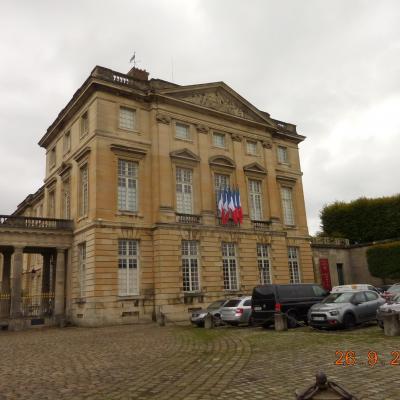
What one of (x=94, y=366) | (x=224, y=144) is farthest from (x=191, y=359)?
(x=224, y=144)

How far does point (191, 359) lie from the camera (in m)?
10.6

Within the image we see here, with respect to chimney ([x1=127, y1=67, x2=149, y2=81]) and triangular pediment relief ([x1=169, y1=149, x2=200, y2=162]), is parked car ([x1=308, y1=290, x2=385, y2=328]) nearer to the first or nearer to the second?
triangular pediment relief ([x1=169, y1=149, x2=200, y2=162])

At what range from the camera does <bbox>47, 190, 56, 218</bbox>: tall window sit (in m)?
31.8

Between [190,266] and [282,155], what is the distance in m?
14.4

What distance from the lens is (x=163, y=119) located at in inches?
1087

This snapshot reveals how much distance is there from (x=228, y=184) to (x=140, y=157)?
7.06 metres

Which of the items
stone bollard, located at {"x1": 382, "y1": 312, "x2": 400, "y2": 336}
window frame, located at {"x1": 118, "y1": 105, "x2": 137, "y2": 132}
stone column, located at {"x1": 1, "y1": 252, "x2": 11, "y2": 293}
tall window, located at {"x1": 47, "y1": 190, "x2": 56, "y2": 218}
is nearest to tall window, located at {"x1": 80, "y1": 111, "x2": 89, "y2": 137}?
window frame, located at {"x1": 118, "y1": 105, "x2": 137, "y2": 132}

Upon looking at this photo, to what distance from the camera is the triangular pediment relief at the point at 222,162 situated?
29.5m

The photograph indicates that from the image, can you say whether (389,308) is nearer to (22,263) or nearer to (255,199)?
(255,199)

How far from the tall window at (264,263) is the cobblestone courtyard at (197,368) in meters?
15.3

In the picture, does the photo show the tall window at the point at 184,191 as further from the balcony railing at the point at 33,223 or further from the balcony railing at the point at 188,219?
the balcony railing at the point at 33,223

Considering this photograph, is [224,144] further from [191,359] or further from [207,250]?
[191,359]

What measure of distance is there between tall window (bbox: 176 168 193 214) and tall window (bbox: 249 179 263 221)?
18.1 feet

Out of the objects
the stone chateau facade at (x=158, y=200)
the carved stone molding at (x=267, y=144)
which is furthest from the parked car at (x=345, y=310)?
the carved stone molding at (x=267, y=144)
